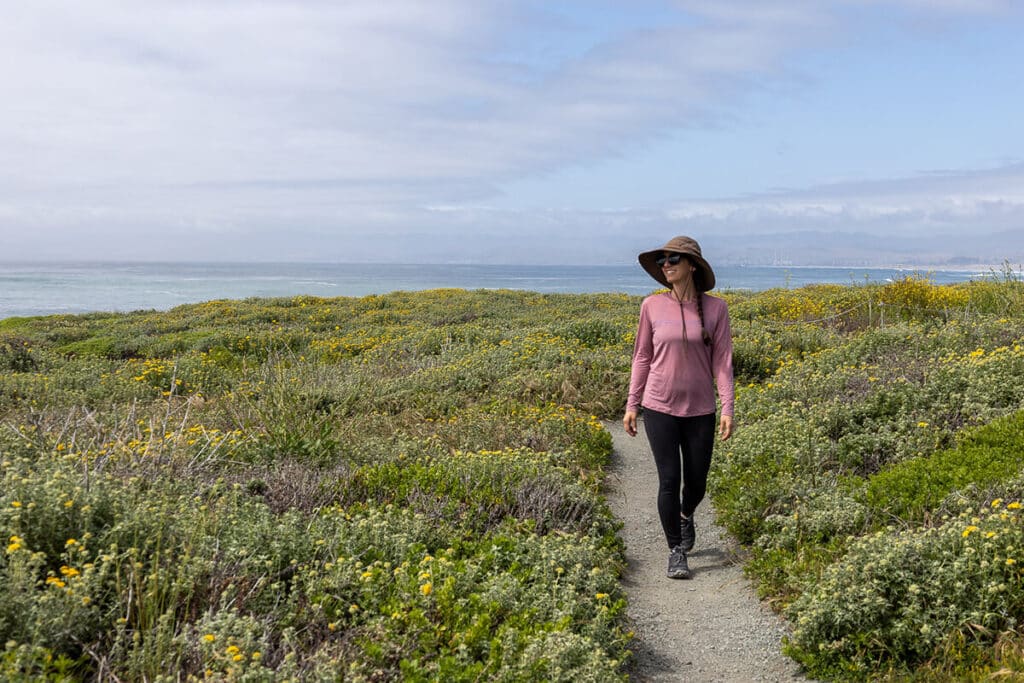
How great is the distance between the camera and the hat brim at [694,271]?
5.84 m

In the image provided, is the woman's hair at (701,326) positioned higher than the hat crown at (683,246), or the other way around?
the hat crown at (683,246)

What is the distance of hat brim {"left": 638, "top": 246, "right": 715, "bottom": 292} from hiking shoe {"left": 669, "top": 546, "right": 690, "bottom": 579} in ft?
6.86

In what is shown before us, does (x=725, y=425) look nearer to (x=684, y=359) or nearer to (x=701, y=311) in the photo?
(x=684, y=359)

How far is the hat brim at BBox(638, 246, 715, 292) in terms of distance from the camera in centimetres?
584

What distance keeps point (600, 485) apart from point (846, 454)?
8.07ft

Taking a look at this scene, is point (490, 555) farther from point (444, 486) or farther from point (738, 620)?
point (738, 620)

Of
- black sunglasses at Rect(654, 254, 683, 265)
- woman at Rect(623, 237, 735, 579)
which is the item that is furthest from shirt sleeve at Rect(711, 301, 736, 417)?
black sunglasses at Rect(654, 254, 683, 265)

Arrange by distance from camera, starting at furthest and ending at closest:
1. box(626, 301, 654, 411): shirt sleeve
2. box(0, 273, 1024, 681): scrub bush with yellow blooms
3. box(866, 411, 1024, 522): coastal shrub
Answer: box(626, 301, 654, 411): shirt sleeve
box(866, 411, 1024, 522): coastal shrub
box(0, 273, 1024, 681): scrub bush with yellow blooms

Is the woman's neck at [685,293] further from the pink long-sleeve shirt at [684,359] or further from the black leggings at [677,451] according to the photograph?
the black leggings at [677,451]

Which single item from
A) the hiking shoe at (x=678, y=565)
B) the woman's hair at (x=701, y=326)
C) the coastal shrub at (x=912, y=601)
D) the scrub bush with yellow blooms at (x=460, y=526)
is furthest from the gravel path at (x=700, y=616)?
the woman's hair at (x=701, y=326)

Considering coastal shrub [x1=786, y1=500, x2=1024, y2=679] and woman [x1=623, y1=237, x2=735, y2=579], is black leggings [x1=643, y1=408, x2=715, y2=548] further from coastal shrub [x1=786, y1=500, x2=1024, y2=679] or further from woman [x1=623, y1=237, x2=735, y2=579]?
coastal shrub [x1=786, y1=500, x2=1024, y2=679]

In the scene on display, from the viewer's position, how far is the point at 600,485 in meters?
8.27

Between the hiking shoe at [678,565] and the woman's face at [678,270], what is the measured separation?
2126 millimetres

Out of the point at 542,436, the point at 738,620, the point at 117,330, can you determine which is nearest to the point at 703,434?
the point at 738,620
